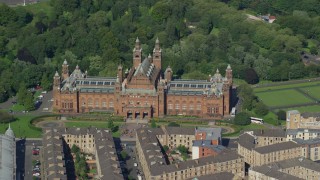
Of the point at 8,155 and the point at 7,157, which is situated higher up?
the point at 8,155

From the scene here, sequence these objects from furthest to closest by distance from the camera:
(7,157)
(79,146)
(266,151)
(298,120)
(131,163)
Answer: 1. (298,120)
2. (79,146)
3. (131,163)
4. (7,157)
5. (266,151)

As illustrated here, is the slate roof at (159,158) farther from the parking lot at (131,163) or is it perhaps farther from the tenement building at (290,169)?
the tenement building at (290,169)

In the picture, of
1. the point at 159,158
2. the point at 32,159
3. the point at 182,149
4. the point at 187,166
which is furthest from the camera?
the point at 182,149

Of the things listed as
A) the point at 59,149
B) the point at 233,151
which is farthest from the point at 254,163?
the point at 59,149

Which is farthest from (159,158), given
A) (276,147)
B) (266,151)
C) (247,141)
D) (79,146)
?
(276,147)

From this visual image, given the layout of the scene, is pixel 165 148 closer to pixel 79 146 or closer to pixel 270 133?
pixel 79 146

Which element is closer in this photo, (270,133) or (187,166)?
(187,166)

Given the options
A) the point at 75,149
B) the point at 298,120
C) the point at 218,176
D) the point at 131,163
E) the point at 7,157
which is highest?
the point at 298,120
